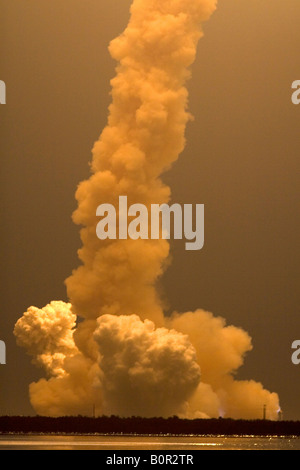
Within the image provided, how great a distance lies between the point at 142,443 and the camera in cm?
5909

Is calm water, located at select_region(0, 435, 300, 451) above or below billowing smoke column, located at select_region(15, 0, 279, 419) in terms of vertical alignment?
below

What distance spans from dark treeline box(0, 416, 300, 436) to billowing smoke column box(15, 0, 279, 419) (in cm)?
66

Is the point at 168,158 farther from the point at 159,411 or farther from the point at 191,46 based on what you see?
the point at 159,411

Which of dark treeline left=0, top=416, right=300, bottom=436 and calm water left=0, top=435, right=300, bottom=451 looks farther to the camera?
dark treeline left=0, top=416, right=300, bottom=436

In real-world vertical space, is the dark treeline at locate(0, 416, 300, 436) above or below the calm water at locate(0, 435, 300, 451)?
above

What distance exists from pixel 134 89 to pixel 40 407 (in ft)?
48.0

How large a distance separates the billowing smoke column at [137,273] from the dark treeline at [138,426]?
657mm

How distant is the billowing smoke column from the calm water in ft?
10.6

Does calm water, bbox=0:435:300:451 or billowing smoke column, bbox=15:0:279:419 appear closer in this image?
calm water, bbox=0:435:300:451

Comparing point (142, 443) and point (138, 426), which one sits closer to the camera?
point (142, 443)

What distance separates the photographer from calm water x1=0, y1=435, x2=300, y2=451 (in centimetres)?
5606

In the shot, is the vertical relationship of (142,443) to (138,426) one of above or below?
below

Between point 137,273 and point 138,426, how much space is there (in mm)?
6724

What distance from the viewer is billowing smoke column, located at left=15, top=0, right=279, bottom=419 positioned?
67562 mm
